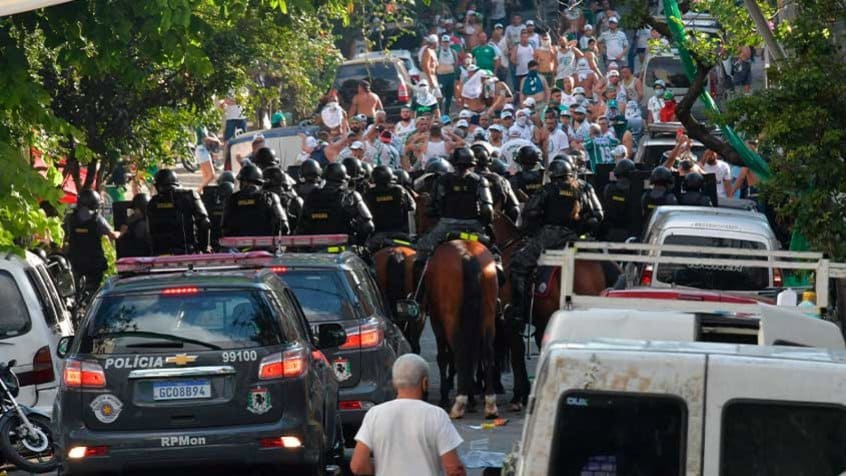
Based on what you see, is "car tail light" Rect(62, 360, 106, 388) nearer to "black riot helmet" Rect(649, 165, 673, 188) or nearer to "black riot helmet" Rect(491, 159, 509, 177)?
"black riot helmet" Rect(649, 165, 673, 188)

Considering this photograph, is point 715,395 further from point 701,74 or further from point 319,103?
point 319,103

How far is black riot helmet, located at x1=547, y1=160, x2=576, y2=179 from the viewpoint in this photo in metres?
17.5

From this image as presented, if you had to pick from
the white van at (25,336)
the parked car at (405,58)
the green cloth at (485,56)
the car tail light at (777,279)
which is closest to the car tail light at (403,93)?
the parked car at (405,58)

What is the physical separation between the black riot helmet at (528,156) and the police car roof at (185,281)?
9.47 m

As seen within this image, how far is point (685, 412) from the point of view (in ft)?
21.7

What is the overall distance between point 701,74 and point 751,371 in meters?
11.4

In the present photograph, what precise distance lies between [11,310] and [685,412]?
9.31 m

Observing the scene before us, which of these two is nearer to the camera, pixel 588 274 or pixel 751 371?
pixel 751 371

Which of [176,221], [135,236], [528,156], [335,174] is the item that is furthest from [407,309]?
[135,236]

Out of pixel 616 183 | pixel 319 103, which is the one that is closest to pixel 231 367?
pixel 616 183

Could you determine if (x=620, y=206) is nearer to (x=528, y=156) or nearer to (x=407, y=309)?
(x=528, y=156)

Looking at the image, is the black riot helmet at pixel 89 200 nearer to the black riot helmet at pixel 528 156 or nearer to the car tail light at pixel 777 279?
the black riot helmet at pixel 528 156

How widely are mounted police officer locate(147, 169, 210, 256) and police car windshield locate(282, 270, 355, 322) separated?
6518 mm

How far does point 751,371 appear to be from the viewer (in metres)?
6.57
